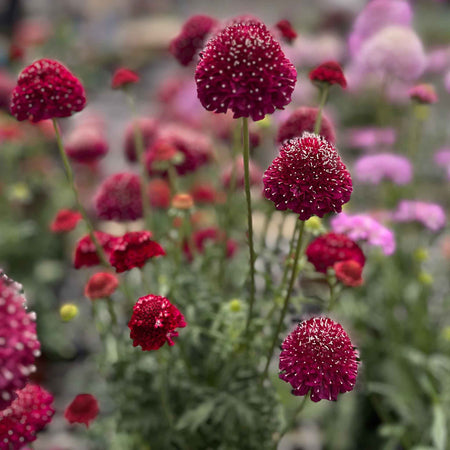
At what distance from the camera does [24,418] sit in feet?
2.79

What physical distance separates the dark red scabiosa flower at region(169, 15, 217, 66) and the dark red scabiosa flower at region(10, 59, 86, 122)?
0.37 meters

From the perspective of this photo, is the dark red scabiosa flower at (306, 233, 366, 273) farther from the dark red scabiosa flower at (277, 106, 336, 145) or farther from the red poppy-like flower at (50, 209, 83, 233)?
the red poppy-like flower at (50, 209, 83, 233)

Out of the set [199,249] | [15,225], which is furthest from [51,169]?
[199,249]

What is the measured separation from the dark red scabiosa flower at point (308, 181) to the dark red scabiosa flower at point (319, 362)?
0.19 metres

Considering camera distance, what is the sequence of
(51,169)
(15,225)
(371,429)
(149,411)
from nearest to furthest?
(149,411) < (371,429) < (15,225) < (51,169)

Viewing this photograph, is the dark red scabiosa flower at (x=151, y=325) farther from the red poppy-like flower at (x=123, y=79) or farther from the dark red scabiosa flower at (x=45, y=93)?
the red poppy-like flower at (x=123, y=79)

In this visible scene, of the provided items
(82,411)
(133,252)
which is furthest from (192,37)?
(82,411)

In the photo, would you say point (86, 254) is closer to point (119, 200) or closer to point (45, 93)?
point (119, 200)

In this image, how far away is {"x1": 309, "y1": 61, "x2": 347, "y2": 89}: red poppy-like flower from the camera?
1.04m

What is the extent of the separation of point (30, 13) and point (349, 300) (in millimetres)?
6786

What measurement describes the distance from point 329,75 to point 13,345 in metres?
0.75

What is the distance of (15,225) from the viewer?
7.86ft

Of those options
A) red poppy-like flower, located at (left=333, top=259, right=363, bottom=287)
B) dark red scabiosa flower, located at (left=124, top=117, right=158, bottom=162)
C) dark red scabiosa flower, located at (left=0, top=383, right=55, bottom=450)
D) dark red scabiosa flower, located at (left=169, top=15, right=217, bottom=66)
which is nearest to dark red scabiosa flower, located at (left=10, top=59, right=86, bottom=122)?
dark red scabiosa flower, located at (left=169, top=15, right=217, bottom=66)

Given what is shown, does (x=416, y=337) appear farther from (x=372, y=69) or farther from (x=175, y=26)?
(x=175, y=26)
